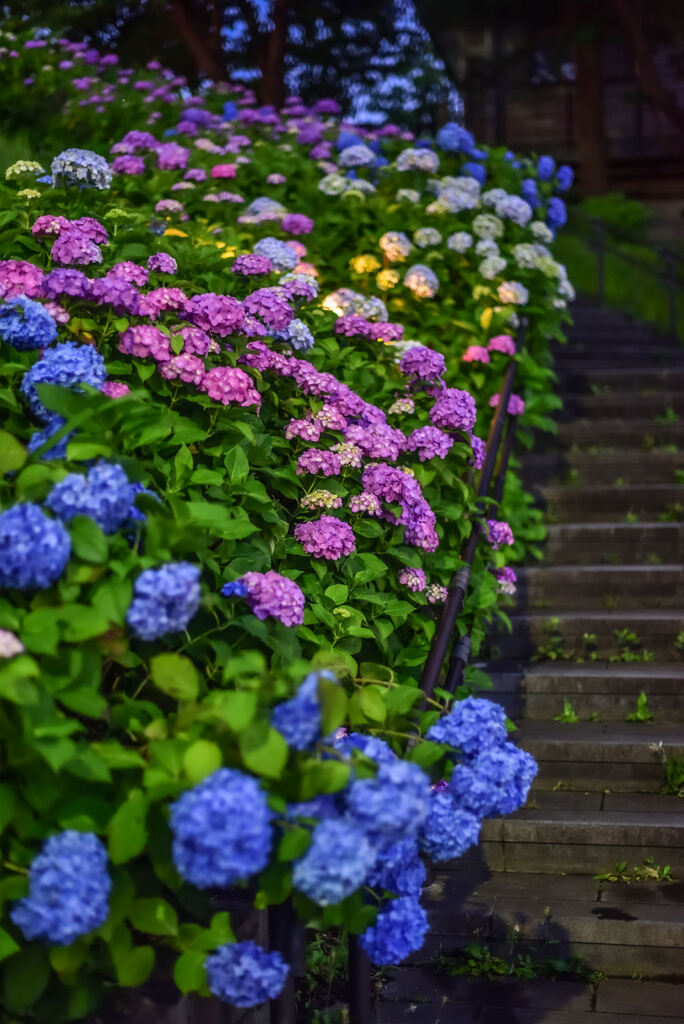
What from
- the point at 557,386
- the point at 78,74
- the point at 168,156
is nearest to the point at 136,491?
the point at 168,156

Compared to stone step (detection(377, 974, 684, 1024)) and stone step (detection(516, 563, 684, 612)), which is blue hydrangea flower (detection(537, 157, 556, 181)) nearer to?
stone step (detection(516, 563, 684, 612))

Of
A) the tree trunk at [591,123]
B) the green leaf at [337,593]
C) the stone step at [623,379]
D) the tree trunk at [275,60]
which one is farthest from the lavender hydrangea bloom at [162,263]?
the tree trunk at [591,123]

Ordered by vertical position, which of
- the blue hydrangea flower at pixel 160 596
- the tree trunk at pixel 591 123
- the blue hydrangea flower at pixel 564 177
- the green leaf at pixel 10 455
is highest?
the tree trunk at pixel 591 123

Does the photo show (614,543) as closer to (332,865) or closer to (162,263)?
(162,263)

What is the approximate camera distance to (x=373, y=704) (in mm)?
2104

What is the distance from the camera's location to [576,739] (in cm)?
417

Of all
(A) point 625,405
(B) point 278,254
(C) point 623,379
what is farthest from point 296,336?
(C) point 623,379

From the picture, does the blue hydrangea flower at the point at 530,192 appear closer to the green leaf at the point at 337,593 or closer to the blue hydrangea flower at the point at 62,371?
the green leaf at the point at 337,593

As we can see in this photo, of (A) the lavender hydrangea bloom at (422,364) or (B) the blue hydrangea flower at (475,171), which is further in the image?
(B) the blue hydrangea flower at (475,171)

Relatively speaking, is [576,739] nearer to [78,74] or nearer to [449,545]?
[449,545]

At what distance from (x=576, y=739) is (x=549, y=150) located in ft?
48.5

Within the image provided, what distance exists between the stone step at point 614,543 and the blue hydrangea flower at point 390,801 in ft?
12.7

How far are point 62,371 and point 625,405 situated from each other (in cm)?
492

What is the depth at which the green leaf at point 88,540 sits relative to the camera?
182 centimetres
